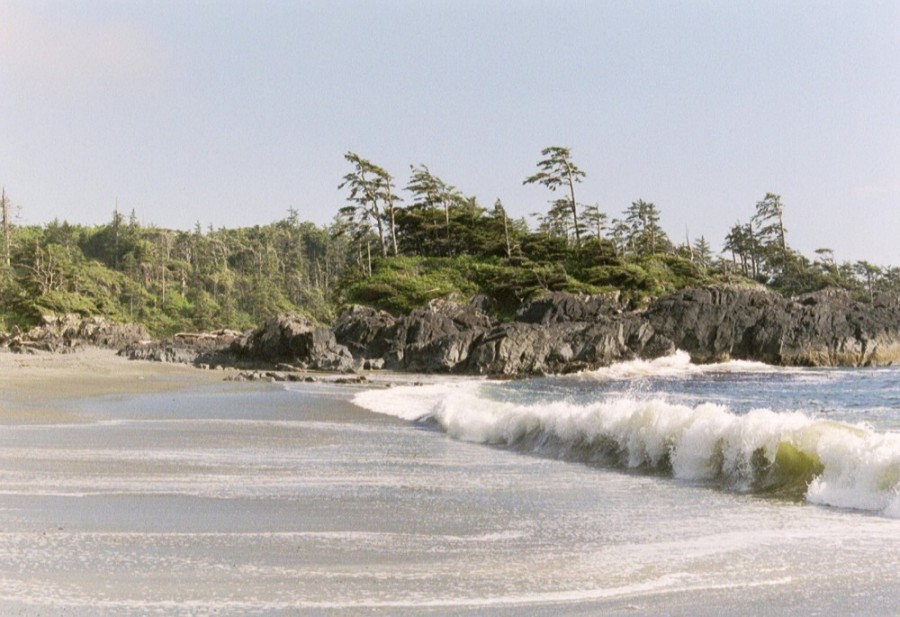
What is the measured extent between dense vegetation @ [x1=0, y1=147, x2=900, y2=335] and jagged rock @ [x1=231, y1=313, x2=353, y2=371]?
11.9 meters

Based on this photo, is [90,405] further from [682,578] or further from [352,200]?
[352,200]

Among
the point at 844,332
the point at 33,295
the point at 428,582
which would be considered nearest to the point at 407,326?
the point at 844,332

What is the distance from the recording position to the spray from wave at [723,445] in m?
8.28

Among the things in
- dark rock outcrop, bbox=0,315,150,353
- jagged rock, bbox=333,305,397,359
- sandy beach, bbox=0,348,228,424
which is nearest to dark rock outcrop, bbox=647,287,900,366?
jagged rock, bbox=333,305,397,359

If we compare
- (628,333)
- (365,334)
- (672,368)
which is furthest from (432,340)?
(672,368)

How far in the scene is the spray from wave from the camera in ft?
27.2

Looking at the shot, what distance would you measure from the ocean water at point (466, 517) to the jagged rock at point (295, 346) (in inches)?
1003

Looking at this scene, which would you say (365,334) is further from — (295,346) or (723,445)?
(723,445)

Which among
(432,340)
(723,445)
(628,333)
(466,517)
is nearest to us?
(466,517)

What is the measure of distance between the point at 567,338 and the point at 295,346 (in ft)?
46.4

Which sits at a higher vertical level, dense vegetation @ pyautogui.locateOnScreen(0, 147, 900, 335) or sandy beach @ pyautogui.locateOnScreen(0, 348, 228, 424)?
dense vegetation @ pyautogui.locateOnScreen(0, 147, 900, 335)

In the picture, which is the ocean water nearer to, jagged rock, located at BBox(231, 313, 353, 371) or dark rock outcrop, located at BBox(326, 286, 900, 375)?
jagged rock, located at BBox(231, 313, 353, 371)

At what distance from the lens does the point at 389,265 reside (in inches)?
2480

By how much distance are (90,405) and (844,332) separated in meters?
40.2
